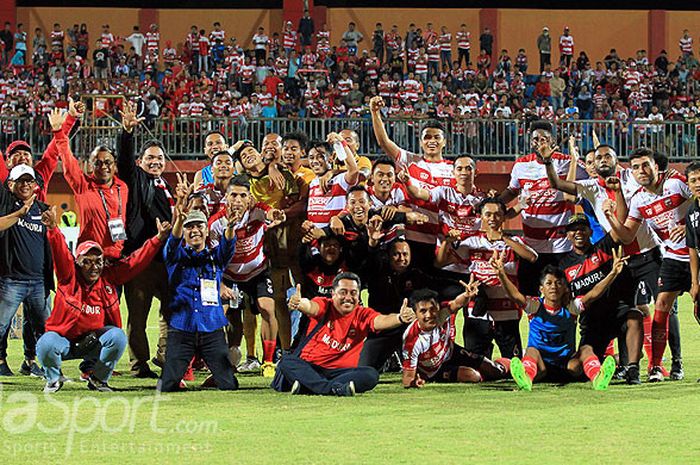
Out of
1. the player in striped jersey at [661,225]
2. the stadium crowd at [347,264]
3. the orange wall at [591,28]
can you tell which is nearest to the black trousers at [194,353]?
the stadium crowd at [347,264]

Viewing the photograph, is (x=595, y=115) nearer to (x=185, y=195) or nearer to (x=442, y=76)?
(x=442, y=76)

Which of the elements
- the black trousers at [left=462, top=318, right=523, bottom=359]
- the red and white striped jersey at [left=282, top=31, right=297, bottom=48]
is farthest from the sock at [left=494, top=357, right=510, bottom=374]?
the red and white striped jersey at [left=282, top=31, right=297, bottom=48]

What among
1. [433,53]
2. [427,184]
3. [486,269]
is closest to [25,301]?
[427,184]

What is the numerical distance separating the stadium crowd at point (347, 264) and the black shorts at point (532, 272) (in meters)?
0.02

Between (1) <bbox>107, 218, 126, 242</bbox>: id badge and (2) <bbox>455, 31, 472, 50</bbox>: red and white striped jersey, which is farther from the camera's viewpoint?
(2) <bbox>455, 31, 472, 50</bbox>: red and white striped jersey

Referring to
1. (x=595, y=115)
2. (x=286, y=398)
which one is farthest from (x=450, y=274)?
(x=595, y=115)

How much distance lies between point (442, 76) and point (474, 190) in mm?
22300

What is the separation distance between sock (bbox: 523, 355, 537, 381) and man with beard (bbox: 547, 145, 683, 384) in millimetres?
1035

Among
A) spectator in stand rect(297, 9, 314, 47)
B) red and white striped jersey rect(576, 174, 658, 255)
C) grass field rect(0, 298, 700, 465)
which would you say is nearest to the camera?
grass field rect(0, 298, 700, 465)

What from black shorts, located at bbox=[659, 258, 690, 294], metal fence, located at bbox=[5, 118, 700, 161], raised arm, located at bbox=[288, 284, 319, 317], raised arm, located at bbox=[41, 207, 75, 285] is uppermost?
metal fence, located at bbox=[5, 118, 700, 161]

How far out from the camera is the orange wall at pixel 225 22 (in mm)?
35562

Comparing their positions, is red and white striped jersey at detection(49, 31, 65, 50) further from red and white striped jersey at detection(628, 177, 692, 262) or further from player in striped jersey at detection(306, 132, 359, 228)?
red and white striped jersey at detection(628, 177, 692, 262)

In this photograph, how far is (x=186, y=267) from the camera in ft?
32.7

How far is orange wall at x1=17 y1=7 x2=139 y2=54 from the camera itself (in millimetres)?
35281
